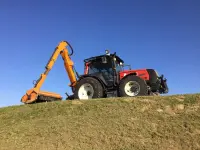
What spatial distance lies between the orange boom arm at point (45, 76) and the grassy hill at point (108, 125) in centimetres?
258

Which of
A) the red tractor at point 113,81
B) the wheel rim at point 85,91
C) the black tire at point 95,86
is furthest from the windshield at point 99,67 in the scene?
the wheel rim at point 85,91

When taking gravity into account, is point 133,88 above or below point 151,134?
above

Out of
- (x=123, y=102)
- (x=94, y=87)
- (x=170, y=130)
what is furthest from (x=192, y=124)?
(x=94, y=87)

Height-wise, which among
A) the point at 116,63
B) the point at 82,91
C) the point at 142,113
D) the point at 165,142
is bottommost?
the point at 165,142

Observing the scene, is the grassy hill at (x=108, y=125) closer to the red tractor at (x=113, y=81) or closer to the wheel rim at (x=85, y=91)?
the red tractor at (x=113, y=81)

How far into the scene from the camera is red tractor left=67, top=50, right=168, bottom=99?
13.8 m

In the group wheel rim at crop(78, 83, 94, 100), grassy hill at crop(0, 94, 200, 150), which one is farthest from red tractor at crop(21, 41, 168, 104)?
grassy hill at crop(0, 94, 200, 150)

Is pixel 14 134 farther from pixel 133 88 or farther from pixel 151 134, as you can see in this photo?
pixel 133 88

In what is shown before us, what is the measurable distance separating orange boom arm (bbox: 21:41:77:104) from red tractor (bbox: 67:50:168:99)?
132 centimetres

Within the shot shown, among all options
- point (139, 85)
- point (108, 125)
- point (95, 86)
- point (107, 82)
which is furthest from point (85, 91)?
point (108, 125)

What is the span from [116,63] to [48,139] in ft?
20.7

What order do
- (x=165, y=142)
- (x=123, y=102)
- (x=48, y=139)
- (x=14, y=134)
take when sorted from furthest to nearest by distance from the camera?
(x=123, y=102) < (x=14, y=134) < (x=48, y=139) < (x=165, y=142)

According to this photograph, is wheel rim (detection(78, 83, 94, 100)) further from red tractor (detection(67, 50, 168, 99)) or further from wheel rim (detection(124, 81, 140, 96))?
wheel rim (detection(124, 81, 140, 96))

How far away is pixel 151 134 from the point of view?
970 centimetres
